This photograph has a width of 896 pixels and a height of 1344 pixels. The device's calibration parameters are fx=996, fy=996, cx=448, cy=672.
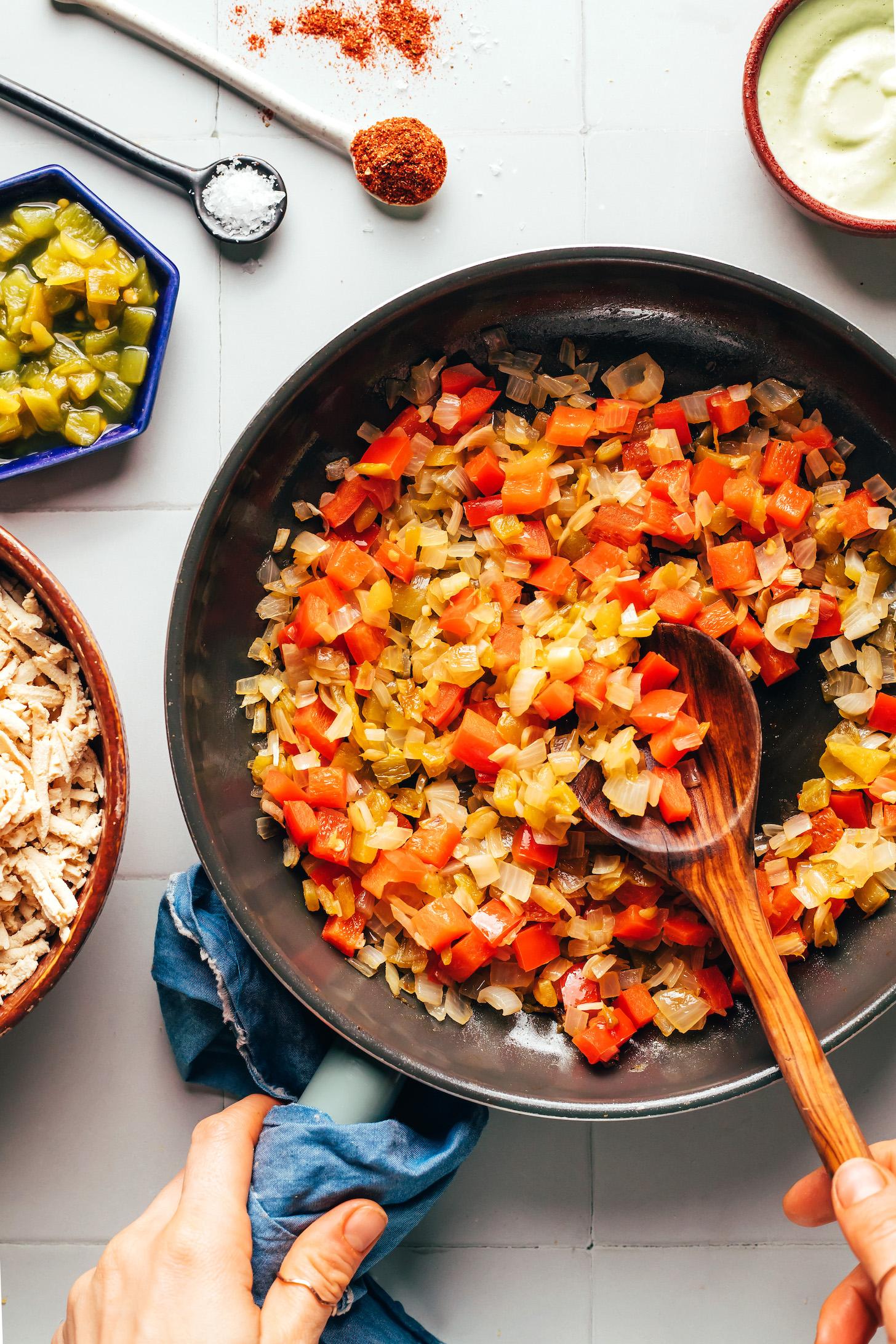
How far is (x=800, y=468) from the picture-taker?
1.67 meters

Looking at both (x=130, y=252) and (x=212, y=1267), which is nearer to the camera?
(x=212, y=1267)

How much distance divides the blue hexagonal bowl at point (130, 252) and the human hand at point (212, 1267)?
115 centimetres

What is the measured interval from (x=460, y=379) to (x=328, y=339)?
0.94 ft

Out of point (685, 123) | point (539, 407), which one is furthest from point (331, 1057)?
point (685, 123)

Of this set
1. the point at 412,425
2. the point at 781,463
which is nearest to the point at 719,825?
the point at 781,463

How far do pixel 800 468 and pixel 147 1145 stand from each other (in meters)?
1.67

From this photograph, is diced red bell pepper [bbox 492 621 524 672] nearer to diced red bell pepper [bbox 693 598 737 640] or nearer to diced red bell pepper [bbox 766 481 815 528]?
diced red bell pepper [bbox 693 598 737 640]

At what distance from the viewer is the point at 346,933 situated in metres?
1.62

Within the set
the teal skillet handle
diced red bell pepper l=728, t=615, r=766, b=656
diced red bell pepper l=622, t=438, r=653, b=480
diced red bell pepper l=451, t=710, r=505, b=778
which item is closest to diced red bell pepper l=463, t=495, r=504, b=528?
diced red bell pepper l=622, t=438, r=653, b=480

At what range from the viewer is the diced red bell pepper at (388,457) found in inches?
64.4

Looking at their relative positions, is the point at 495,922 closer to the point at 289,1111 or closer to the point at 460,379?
the point at 289,1111

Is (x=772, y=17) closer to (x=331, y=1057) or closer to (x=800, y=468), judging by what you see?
(x=800, y=468)

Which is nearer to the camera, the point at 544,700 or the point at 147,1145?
the point at 544,700

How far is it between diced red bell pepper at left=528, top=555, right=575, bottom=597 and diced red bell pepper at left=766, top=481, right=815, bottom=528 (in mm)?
342
